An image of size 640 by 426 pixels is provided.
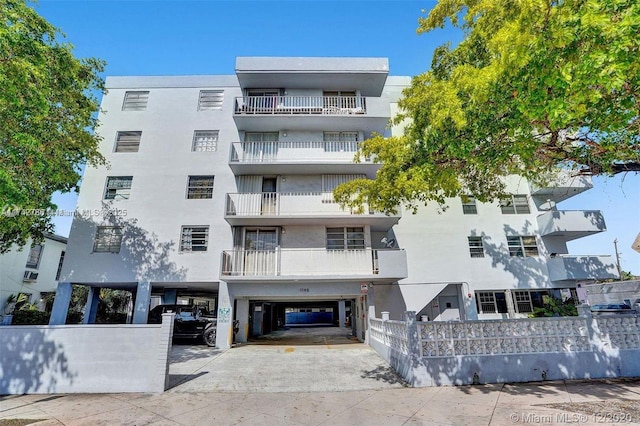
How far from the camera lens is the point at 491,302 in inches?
641

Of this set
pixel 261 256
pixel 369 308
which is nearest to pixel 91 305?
pixel 261 256

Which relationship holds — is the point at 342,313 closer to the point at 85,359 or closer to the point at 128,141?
the point at 128,141

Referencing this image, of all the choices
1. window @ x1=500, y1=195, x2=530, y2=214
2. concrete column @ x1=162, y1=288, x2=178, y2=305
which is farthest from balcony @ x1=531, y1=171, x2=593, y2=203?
concrete column @ x1=162, y1=288, x2=178, y2=305

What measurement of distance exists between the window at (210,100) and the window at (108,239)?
26.1ft

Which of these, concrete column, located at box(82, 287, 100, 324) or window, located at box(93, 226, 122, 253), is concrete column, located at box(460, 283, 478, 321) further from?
concrete column, located at box(82, 287, 100, 324)

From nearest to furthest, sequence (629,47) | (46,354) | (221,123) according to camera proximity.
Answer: (629,47) < (46,354) < (221,123)

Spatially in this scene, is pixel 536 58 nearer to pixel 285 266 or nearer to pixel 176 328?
pixel 285 266

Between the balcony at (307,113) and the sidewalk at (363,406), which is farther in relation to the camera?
the balcony at (307,113)

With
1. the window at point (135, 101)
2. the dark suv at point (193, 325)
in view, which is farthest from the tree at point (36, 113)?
the dark suv at point (193, 325)

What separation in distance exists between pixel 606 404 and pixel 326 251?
9782 millimetres

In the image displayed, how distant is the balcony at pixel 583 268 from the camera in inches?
598

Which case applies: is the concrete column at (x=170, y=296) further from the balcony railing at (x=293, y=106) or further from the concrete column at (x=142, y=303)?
the balcony railing at (x=293, y=106)

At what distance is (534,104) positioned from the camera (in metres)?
5.04

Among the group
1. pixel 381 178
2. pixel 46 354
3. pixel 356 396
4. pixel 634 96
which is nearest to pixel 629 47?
pixel 634 96
